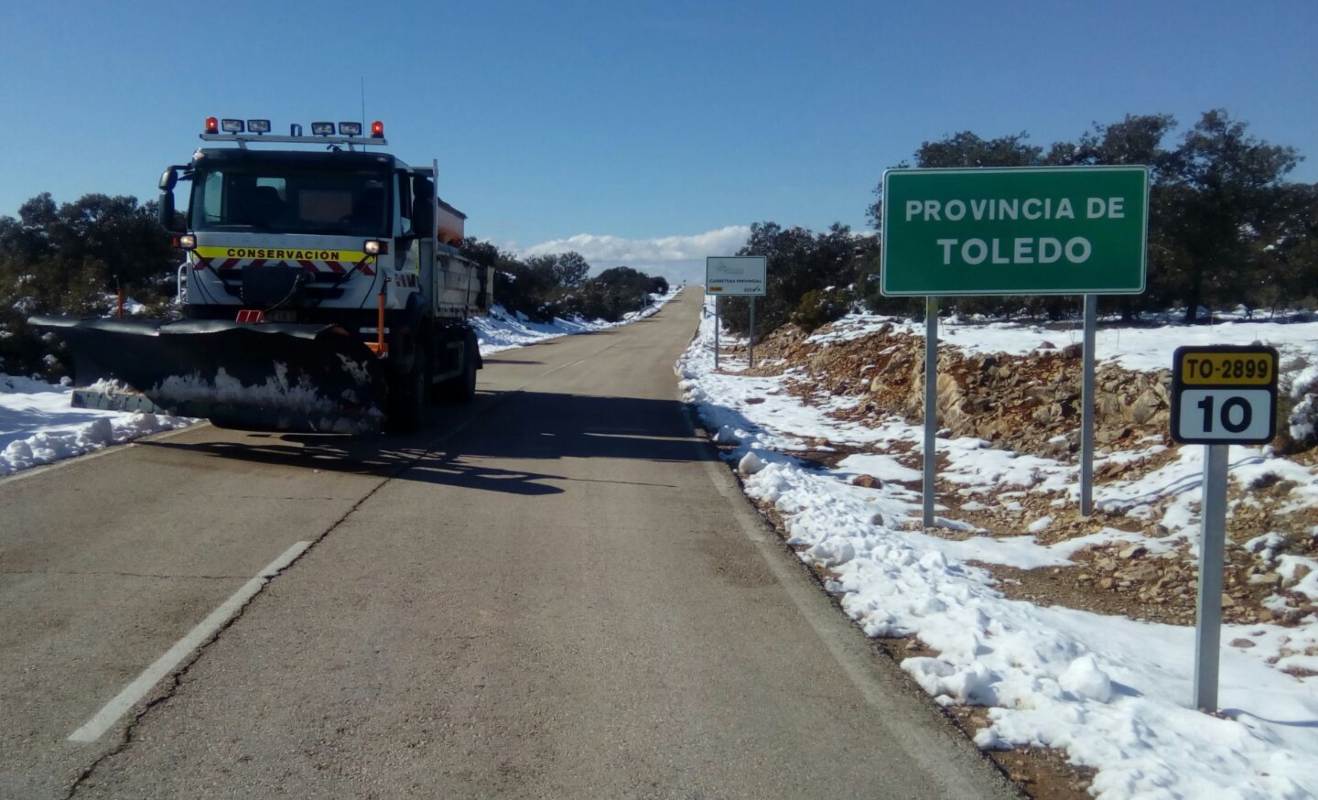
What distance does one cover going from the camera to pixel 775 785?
178 inches

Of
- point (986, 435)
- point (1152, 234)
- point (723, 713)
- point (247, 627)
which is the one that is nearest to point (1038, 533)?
point (986, 435)

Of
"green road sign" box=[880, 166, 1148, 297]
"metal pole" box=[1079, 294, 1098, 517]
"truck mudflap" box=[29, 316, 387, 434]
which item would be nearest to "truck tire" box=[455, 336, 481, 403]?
"truck mudflap" box=[29, 316, 387, 434]

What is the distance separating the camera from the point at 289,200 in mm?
13031

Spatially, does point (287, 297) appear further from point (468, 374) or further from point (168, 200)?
point (468, 374)

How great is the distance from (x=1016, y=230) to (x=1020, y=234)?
49mm

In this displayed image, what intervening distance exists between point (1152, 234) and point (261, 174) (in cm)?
1402

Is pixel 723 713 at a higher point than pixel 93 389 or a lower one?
lower

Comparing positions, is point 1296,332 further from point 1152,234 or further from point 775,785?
point 775,785

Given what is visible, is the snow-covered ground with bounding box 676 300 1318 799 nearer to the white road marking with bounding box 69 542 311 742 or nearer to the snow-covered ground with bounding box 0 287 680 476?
the white road marking with bounding box 69 542 311 742

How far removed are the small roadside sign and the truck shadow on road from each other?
22.3ft

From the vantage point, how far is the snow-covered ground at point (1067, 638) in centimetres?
481

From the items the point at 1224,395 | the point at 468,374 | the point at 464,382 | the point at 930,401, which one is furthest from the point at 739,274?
the point at 1224,395

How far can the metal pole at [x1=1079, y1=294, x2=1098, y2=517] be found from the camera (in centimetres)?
933

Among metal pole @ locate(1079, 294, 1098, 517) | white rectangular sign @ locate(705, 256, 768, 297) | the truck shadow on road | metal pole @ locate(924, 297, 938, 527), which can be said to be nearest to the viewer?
metal pole @ locate(1079, 294, 1098, 517)
